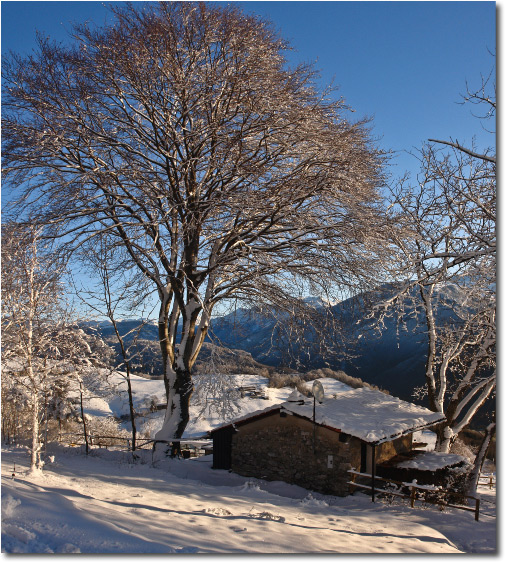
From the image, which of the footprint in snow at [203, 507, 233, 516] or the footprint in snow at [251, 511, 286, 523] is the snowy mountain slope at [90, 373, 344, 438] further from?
the footprint in snow at [251, 511, 286, 523]

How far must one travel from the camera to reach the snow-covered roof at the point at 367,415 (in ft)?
45.8

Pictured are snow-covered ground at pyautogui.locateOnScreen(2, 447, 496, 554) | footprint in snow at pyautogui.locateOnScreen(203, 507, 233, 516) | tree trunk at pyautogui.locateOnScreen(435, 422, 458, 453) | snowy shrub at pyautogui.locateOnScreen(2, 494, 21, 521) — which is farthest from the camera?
tree trunk at pyautogui.locateOnScreen(435, 422, 458, 453)

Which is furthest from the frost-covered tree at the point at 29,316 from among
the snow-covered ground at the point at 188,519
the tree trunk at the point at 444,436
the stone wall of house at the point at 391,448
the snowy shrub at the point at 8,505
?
the tree trunk at the point at 444,436

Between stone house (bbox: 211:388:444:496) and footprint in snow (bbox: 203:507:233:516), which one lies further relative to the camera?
stone house (bbox: 211:388:444:496)

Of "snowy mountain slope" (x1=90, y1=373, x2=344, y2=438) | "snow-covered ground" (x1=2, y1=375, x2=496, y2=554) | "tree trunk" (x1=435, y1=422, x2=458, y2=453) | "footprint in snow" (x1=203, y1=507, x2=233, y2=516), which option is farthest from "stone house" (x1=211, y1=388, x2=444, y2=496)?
"snowy mountain slope" (x1=90, y1=373, x2=344, y2=438)

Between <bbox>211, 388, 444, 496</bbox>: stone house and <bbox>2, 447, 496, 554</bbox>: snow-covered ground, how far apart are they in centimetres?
89

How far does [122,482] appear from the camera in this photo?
1090 cm

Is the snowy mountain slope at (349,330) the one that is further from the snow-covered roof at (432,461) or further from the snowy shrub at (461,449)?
the snowy shrub at (461,449)

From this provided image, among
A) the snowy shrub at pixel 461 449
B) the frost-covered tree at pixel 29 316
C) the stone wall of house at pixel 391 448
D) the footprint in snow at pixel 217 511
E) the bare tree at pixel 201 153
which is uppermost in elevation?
the bare tree at pixel 201 153

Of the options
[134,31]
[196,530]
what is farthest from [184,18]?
[196,530]

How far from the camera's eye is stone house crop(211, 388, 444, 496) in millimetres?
13758

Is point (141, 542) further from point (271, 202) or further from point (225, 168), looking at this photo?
point (225, 168)

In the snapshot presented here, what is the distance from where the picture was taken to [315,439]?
14.3m

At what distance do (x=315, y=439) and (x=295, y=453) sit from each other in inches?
36.0
